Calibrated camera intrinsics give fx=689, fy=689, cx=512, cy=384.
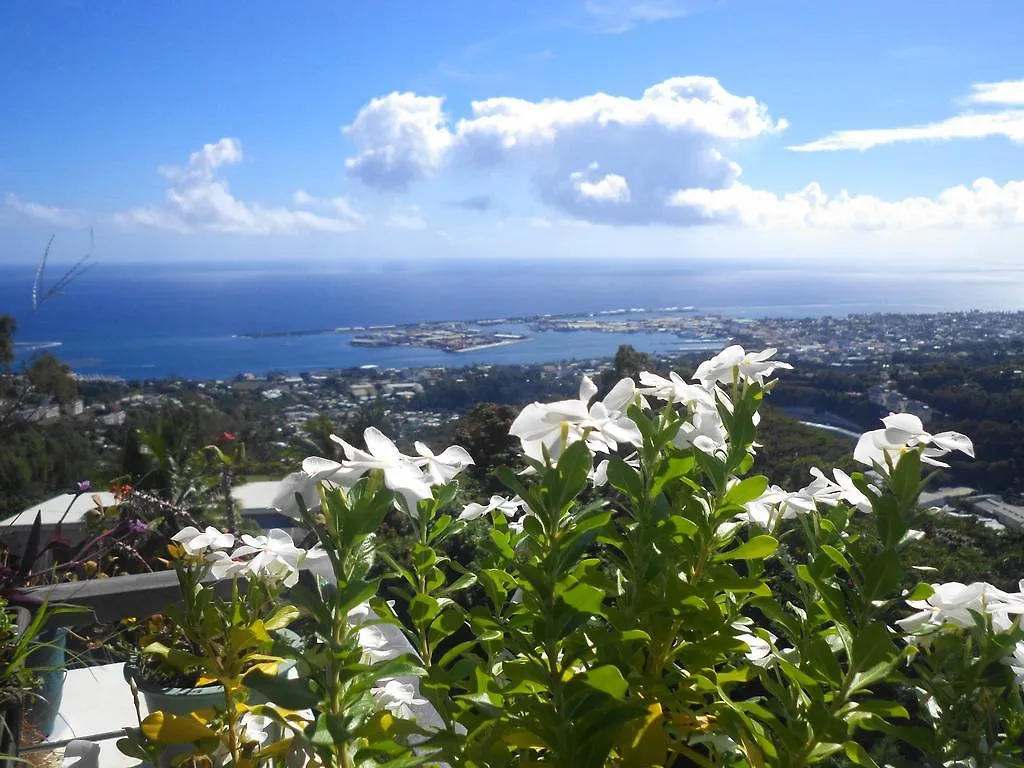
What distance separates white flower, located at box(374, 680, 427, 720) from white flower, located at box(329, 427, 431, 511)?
0.35 metres

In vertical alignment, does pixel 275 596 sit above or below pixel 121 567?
above

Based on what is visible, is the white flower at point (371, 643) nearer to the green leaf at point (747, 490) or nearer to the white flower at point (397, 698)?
the white flower at point (397, 698)

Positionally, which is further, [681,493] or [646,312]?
[646,312]

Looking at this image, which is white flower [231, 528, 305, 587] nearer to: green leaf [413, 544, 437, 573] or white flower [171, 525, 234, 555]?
white flower [171, 525, 234, 555]

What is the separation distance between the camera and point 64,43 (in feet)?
40.7

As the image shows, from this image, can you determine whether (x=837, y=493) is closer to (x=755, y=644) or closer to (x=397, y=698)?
(x=755, y=644)

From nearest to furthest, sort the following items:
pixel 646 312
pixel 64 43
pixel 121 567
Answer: pixel 121 567, pixel 64 43, pixel 646 312

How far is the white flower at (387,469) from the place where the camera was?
63cm

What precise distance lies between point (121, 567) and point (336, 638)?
8.86 ft

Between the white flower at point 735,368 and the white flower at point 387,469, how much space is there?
405mm

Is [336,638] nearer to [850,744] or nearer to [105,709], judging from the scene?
[850,744]

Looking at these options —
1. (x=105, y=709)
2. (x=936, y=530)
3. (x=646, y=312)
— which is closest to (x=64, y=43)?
(x=105, y=709)

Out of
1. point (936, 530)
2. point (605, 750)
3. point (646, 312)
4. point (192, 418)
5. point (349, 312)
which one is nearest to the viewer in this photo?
point (605, 750)

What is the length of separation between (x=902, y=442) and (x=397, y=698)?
2.25 feet
